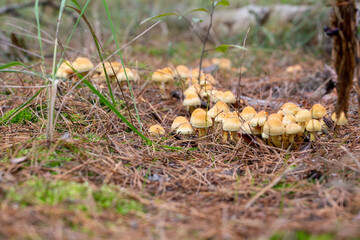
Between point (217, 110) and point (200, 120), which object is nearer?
point (200, 120)

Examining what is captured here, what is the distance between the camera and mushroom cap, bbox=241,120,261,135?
9.64 ft

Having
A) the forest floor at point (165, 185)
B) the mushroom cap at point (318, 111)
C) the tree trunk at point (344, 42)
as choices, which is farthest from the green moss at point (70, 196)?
the mushroom cap at point (318, 111)

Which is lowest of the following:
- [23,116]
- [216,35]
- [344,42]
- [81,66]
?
[23,116]

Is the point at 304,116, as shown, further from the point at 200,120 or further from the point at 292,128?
the point at 200,120

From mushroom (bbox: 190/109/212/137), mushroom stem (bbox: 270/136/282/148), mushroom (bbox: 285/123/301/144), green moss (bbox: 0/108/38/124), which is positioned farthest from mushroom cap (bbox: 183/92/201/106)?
green moss (bbox: 0/108/38/124)

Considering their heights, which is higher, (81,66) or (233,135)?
(81,66)

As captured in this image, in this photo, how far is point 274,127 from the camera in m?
2.69

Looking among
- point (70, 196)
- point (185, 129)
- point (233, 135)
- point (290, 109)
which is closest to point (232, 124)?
point (233, 135)

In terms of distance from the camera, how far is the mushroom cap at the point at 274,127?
106 inches

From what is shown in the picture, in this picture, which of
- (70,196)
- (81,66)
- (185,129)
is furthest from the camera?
(81,66)

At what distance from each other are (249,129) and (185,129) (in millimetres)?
673

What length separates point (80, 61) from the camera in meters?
4.12

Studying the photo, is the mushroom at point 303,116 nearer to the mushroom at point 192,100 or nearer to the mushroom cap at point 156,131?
the mushroom at point 192,100

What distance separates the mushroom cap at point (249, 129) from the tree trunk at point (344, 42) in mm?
813
